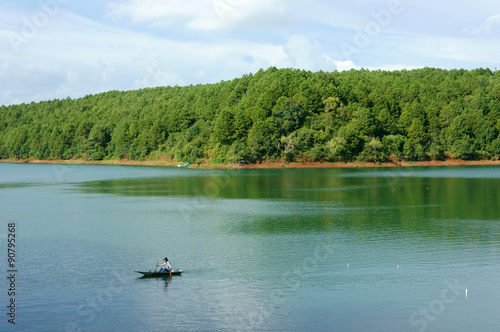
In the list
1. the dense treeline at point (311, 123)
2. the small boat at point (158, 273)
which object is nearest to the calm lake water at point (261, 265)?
the small boat at point (158, 273)

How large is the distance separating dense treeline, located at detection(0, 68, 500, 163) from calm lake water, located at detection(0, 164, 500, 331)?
6691cm

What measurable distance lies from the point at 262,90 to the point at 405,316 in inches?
4838

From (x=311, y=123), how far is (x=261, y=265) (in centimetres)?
10101

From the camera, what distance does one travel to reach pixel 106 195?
223 feet

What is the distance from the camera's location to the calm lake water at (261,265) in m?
21.7

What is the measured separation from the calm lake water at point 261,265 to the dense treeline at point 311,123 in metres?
66.9

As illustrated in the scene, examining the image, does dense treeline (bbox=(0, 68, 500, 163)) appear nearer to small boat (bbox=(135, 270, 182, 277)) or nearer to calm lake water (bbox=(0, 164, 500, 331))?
calm lake water (bbox=(0, 164, 500, 331))

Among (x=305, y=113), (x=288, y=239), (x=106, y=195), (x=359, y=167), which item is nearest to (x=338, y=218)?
(x=288, y=239)

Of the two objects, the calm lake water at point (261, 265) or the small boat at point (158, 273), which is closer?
the calm lake water at point (261, 265)

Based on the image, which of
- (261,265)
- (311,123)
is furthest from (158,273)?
(311,123)

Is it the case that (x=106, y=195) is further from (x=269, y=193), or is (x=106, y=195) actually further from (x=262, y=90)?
(x=262, y=90)

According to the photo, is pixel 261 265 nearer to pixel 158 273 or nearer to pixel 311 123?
pixel 158 273

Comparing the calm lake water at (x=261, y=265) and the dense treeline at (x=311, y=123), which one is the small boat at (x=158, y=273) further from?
the dense treeline at (x=311, y=123)

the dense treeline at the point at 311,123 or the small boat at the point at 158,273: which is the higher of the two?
the dense treeline at the point at 311,123
